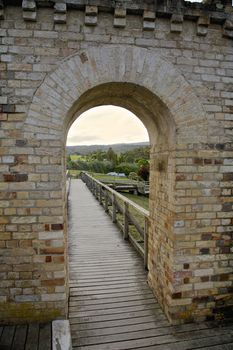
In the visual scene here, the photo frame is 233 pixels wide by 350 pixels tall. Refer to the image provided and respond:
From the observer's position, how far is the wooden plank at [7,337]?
2.79 meters

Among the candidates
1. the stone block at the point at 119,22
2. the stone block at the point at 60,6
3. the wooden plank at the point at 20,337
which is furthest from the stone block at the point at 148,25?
the wooden plank at the point at 20,337

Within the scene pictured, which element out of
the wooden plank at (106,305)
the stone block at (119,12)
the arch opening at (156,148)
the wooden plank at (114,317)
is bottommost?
the wooden plank at (114,317)

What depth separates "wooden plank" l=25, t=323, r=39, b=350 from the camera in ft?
9.09

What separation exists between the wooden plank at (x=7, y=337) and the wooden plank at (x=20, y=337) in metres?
0.04

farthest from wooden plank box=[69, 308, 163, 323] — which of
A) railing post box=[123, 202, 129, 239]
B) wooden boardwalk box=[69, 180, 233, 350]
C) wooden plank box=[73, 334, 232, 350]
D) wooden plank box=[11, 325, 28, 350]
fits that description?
railing post box=[123, 202, 129, 239]

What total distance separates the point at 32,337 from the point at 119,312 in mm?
1315

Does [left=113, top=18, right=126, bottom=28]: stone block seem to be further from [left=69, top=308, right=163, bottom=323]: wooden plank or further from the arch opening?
[left=69, top=308, right=163, bottom=323]: wooden plank

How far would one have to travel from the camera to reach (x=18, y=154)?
9.88 ft

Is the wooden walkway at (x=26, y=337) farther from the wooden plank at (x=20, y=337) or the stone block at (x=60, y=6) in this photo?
the stone block at (x=60, y=6)

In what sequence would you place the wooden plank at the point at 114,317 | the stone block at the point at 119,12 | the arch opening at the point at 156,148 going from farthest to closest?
the wooden plank at the point at 114,317
the arch opening at the point at 156,148
the stone block at the point at 119,12

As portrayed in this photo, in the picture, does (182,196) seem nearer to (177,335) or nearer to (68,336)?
(177,335)

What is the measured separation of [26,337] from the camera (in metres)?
2.92

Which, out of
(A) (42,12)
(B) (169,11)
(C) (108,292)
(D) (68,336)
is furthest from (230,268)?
(A) (42,12)

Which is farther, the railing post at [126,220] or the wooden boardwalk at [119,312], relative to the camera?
the railing post at [126,220]
